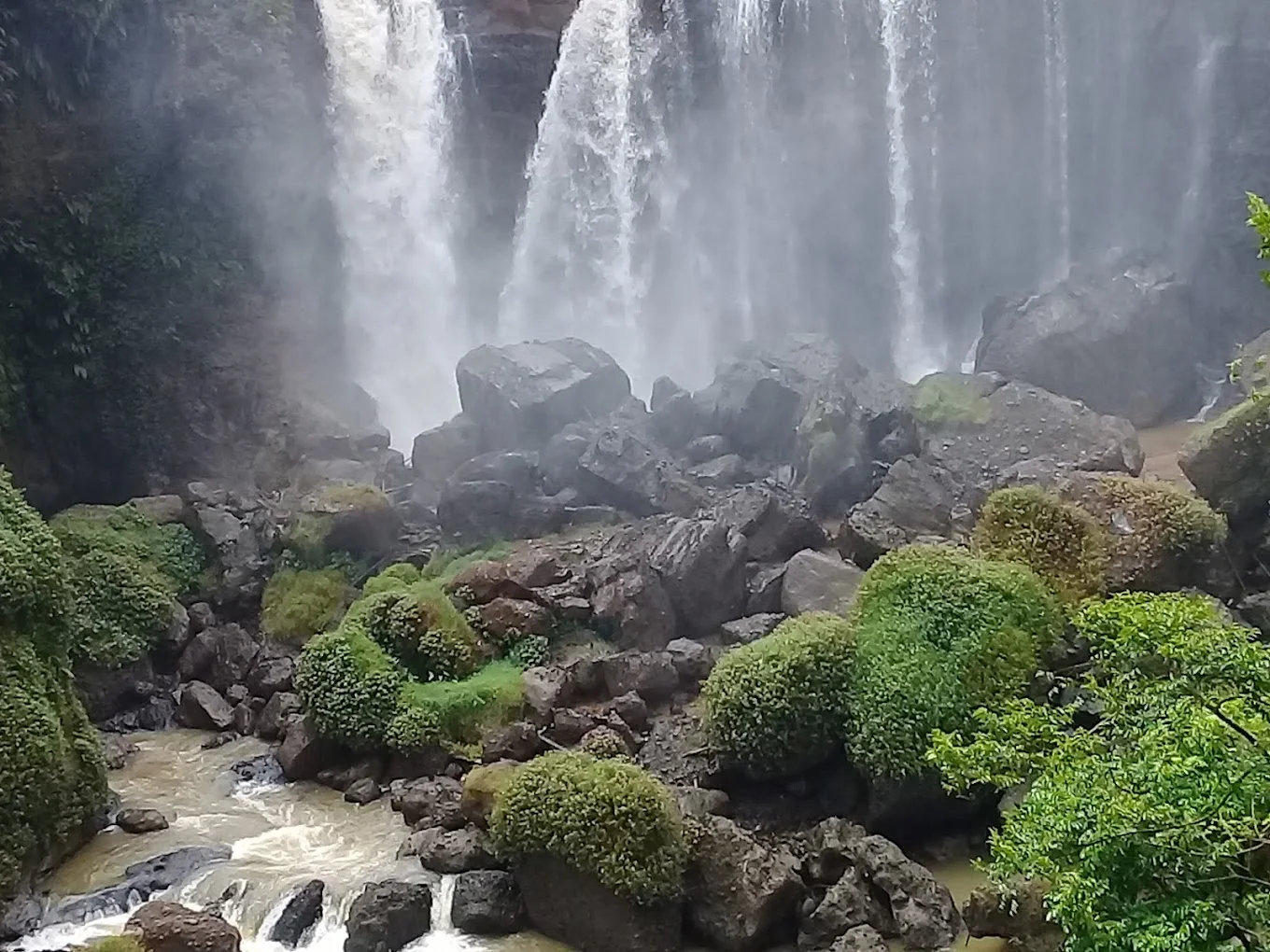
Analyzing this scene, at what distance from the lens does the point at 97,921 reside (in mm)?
9297

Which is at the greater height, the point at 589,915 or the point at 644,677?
the point at 644,677

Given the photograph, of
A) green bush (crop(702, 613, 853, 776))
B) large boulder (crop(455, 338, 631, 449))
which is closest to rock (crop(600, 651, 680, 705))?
green bush (crop(702, 613, 853, 776))

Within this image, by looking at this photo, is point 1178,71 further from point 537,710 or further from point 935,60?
point 537,710

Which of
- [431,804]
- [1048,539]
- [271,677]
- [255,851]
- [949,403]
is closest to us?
[255,851]

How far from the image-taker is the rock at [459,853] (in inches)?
377

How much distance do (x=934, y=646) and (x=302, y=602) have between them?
915 centimetres

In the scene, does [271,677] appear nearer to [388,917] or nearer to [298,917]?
[298,917]

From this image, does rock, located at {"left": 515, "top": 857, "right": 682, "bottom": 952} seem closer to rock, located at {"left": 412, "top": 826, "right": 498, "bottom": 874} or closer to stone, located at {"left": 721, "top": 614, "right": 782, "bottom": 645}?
rock, located at {"left": 412, "top": 826, "right": 498, "bottom": 874}

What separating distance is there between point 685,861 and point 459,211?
20.7 meters

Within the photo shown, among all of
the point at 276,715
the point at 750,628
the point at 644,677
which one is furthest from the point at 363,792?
the point at 750,628

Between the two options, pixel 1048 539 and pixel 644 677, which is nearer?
pixel 1048 539

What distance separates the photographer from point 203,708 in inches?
546

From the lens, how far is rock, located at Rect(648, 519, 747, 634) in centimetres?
1357

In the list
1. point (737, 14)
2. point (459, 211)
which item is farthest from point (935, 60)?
point (459, 211)
